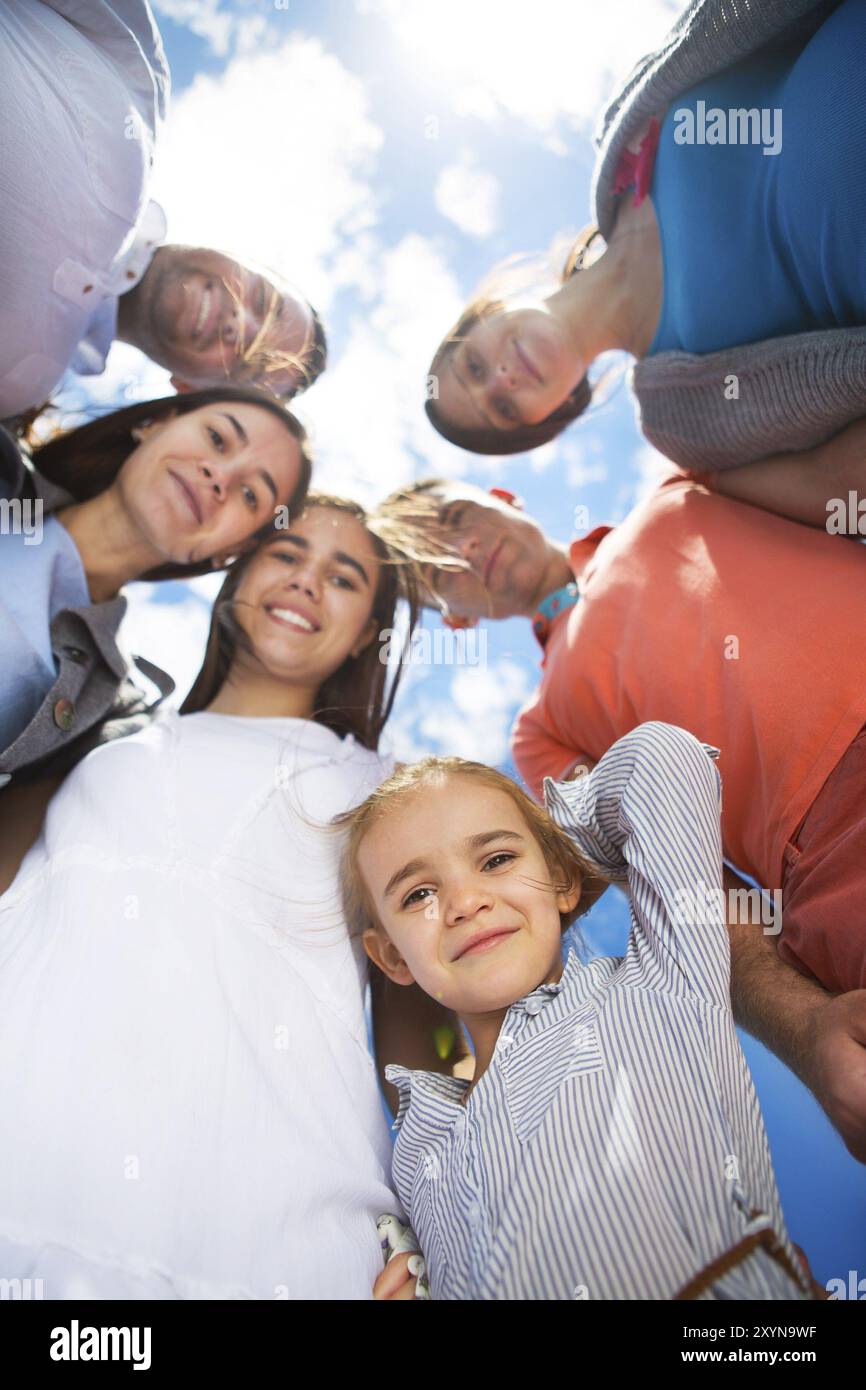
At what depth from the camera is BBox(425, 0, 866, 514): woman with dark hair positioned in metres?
1.09

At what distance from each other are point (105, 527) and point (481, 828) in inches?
33.2

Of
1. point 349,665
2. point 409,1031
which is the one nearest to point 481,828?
point 409,1031

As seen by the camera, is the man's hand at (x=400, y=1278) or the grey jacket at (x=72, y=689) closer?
the man's hand at (x=400, y=1278)

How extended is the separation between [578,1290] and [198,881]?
23.9 inches

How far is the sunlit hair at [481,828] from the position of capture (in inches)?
42.8

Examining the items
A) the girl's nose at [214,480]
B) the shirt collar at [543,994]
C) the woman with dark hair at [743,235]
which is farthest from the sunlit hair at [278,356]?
A: the shirt collar at [543,994]

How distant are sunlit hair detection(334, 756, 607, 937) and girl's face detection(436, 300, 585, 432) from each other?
0.69 meters

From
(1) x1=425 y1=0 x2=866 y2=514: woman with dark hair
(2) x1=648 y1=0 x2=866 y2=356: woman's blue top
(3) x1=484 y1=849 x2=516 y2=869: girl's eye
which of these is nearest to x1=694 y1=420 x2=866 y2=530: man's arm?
(1) x1=425 y1=0 x2=866 y2=514: woman with dark hair

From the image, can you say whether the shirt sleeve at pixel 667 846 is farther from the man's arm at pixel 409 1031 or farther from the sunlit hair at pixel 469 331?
the sunlit hair at pixel 469 331

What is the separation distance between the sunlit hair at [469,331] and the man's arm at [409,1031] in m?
0.94

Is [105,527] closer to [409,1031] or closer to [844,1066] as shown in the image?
[409,1031]

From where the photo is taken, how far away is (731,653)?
1120 mm

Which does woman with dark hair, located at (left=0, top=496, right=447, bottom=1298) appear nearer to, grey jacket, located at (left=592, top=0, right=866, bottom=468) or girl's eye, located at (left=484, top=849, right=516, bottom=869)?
girl's eye, located at (left=484, top=849, right=516, bottom=869)
